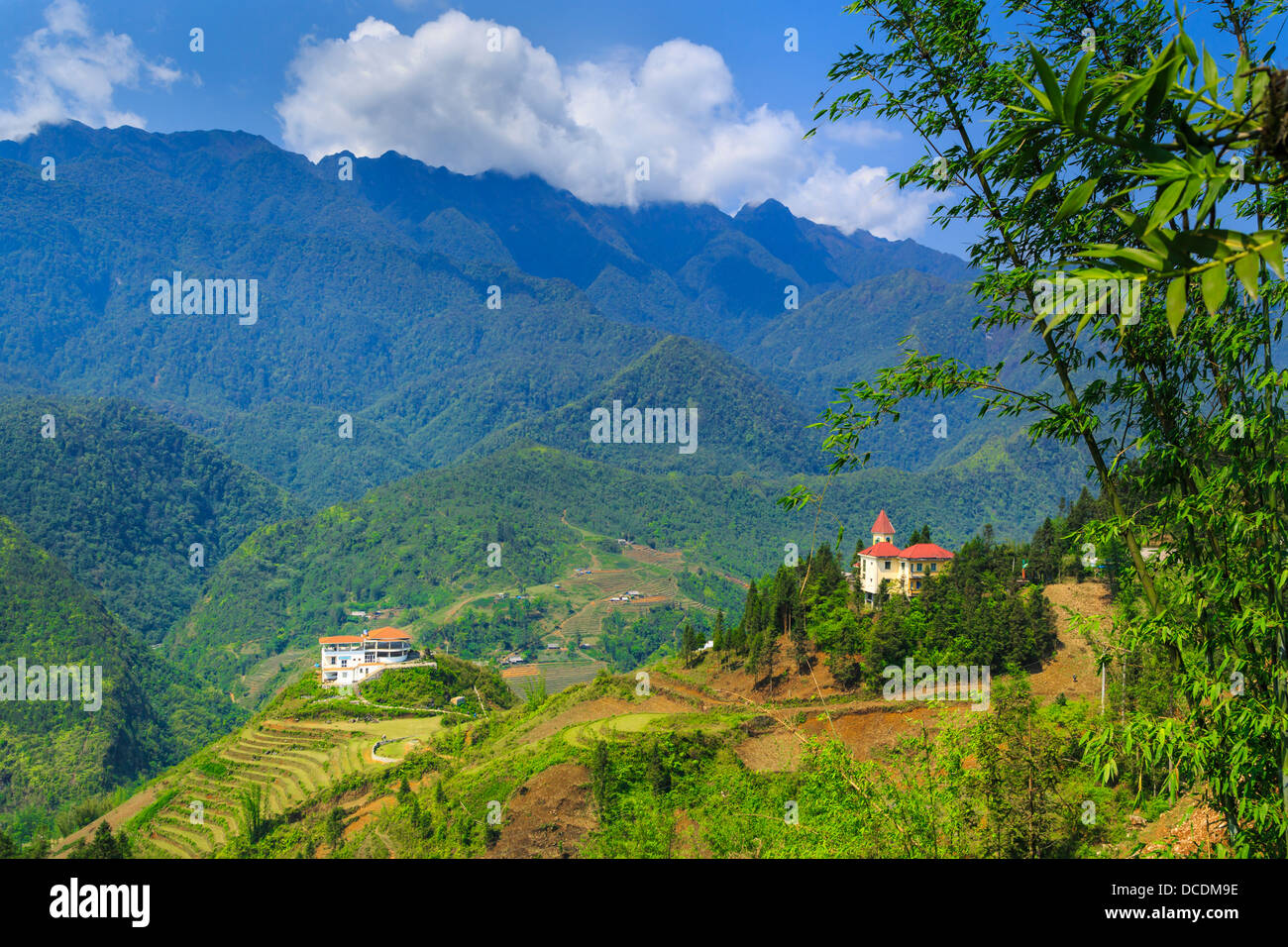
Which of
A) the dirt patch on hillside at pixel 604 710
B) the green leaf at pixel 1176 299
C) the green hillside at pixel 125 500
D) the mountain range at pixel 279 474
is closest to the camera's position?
the green leaf at pixel 1176 299

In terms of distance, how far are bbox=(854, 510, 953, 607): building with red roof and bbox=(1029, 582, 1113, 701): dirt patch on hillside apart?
417 centimetres

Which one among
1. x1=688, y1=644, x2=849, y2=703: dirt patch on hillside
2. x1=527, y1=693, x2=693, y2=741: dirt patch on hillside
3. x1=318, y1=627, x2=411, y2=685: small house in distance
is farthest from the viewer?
x1=318, y1=627, x2=411, y2=685: small house in distance

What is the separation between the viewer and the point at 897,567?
31078mm

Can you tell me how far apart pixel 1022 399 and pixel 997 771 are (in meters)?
6.61

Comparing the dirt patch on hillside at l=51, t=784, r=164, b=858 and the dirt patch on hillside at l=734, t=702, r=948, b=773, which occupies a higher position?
the dirt patch on hillside at l=734, t=702, r=948, b=773

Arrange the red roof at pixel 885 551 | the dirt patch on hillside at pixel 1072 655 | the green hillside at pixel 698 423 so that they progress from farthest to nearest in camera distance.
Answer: the green hillside at pixel 698 423
the red roof at pixel 885 551
the dirt patch on hillside at pixel 1072 655

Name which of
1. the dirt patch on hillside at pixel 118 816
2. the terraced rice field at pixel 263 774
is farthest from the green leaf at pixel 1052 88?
the dirt patch on hillside at pixel 118 816

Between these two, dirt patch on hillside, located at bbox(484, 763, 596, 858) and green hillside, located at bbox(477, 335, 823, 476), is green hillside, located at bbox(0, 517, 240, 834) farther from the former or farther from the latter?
green hillside, located at bbox(477, 335, 823, 476)

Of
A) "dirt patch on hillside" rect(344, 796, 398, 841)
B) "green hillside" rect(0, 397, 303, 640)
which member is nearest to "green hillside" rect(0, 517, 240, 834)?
"dirt patch on hillside" rect(344, 796, 398, 841)

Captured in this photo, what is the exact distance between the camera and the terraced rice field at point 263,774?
2752 cm

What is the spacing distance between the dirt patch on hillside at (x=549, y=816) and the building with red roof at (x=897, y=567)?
15.4 meters

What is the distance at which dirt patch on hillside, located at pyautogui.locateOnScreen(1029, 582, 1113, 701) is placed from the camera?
814 inches

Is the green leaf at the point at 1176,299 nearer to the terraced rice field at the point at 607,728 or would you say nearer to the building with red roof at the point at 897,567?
the terraced rice field at the point at 607,728

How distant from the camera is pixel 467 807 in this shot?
789 inches
